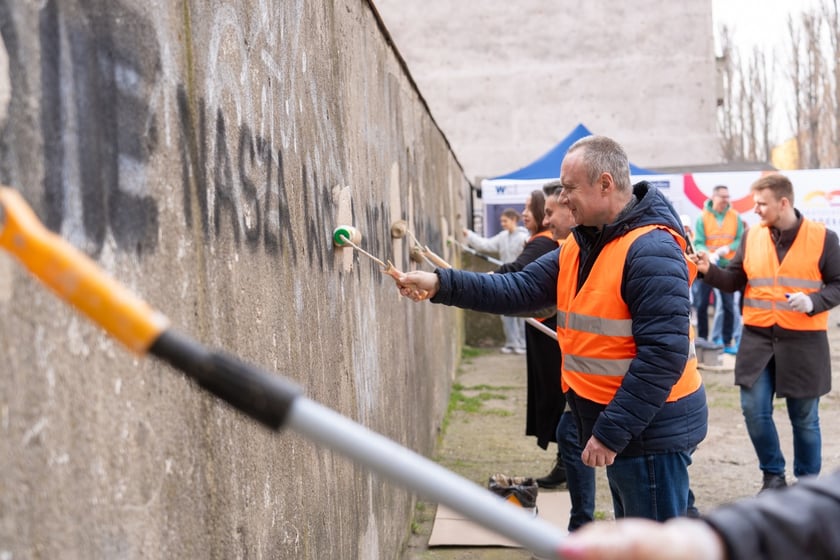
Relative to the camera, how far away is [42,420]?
1139 millimetres

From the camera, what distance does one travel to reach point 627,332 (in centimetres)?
277

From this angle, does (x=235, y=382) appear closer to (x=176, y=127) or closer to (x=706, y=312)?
(x=176, y=127)

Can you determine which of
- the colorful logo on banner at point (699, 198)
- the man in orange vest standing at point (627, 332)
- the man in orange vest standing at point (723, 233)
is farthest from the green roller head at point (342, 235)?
the colorful logo on banner at point (699, 198)

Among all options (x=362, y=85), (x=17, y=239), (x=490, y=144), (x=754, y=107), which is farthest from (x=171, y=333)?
Answer: (x=754, y=107)

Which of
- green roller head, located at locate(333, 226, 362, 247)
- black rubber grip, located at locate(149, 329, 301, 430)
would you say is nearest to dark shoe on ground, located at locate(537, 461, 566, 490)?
green roller head, located at locate(333, 226, 362, 247)

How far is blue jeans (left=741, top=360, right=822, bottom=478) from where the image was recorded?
4.79 m

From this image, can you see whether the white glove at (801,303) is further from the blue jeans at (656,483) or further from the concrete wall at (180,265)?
the concrete wall at (180,265)

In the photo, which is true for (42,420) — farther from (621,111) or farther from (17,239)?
(621,111)

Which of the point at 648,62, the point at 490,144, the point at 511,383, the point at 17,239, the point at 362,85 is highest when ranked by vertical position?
the point at 648,62

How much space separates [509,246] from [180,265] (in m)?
8.94

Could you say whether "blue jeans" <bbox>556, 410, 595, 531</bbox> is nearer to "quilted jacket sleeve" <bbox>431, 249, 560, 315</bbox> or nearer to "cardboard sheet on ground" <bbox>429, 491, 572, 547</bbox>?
"cardboard sheet on ground" <bbox>429, 491, 572, 547</bbox>

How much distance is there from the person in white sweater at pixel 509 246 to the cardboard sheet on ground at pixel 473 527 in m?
4.84

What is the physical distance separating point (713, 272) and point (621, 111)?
670 inches

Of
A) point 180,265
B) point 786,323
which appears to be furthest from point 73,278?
point 786,323
